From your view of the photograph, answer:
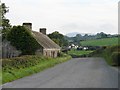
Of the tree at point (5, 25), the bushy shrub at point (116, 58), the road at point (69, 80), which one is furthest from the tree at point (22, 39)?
the road at point (69, 80)

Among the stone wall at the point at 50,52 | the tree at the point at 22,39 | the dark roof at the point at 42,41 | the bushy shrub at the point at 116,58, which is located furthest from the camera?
the dark roof at the point at 42,41

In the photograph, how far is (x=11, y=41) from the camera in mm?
61188

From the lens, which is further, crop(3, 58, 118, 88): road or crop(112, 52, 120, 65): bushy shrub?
crop(112, 52, 120, 65): bushy shrub

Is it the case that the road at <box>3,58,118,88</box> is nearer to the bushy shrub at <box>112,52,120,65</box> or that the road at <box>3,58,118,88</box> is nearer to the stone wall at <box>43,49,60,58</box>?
the bushy shrub at <box>112,52,120,65</box>

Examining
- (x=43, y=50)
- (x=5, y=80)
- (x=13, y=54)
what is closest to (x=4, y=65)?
(x=5, y=80)

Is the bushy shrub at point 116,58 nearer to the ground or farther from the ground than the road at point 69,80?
farther from the ground

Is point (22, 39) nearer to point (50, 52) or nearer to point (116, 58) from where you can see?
point (50, 52)

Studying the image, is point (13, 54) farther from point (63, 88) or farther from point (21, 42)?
point (63, 88)

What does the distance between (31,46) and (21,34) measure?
8.49 feet

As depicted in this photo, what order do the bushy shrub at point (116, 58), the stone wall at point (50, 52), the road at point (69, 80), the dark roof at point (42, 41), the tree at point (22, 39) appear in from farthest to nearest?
the dark roof at point (42, 41), the stone wall at point (50, 52), the tree at point (22, 39), the bushy shrub at point (116, 58), the road at point (69, 80)

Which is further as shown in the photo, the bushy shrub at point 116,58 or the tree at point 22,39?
the tree at point 22,39

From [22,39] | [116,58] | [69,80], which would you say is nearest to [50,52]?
[22,39]

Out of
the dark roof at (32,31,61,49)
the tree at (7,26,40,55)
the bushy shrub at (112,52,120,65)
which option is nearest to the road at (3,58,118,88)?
the bushy shrub at (112,52,120,65)

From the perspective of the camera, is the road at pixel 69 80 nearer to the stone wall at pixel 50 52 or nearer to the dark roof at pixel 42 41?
the stone wall at pixel 50 52
